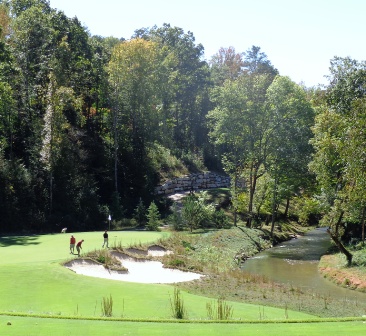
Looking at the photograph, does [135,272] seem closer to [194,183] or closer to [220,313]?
[220,313]

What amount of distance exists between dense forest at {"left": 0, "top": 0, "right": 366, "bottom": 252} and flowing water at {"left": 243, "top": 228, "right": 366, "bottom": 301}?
3.48 meters

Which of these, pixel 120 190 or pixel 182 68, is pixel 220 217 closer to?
pixel 120 190

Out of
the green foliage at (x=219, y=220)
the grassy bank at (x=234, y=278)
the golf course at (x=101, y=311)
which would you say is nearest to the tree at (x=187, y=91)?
the green foliage at (x=219, y=220)

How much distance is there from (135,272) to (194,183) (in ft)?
143

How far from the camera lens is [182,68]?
88500 millimetres

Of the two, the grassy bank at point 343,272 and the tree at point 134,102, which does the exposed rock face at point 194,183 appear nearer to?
the tree at point 134,102

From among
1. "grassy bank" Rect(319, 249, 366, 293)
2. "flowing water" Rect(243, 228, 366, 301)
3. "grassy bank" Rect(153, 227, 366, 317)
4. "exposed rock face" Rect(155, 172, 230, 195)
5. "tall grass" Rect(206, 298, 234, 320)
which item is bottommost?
"flowing water" Rect(243, 228, 366, 301)

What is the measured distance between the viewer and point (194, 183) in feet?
244

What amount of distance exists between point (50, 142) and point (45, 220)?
26.3 feet

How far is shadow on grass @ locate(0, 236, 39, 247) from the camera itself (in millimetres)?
38125

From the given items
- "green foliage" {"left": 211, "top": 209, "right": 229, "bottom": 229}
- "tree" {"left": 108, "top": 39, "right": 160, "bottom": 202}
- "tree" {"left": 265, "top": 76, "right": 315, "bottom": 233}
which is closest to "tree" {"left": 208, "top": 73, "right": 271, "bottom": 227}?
"tree" {"left": 265, "top": 76, "right": 315, "bottom": 233}

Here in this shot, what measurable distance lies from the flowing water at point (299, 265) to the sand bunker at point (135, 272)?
7302mm

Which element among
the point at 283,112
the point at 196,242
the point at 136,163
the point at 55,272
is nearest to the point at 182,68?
the point at 136,163

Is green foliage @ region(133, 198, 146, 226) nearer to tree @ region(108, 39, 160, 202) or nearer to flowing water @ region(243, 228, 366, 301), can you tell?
tree @ region(108, 39, 160, 202)
